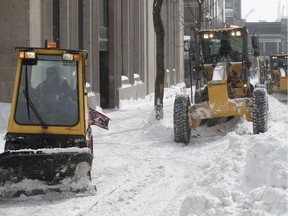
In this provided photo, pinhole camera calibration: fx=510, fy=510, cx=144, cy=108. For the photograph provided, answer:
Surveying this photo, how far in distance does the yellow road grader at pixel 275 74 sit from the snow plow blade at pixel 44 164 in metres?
20.8

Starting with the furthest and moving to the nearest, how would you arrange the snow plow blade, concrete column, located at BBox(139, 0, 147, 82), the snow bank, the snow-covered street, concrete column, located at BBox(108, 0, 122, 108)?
concrete column, located at BBox(139, 0, 147, 82) < concrete column, located at BBox(108, 0, 122, 108) < the snow plow blade < the snow-covered street < the snow bank

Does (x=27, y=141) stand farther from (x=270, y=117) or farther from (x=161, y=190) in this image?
(x=270, y=117)

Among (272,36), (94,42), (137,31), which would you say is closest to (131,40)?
(137,31)

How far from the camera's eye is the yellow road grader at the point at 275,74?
2841 centimetres

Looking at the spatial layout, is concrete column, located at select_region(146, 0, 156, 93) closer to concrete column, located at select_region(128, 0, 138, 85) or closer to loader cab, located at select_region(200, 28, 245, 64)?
concrete column, located at select_region(128, 0, 138, 85)

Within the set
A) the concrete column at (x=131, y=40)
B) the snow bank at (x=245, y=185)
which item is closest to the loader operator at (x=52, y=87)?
the snow bank at (x=245, y=185)

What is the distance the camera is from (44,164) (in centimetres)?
692

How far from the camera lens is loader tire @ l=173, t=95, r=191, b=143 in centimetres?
1200

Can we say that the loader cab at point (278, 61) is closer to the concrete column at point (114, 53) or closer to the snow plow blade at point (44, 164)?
the concrete column at point (114, 53)

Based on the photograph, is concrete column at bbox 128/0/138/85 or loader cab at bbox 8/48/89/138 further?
concrete column at bbox 128/0/138/85

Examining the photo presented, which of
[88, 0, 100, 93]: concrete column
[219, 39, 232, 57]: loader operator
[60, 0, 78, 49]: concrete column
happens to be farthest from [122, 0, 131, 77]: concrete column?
[219, 39, 232, 57]: loader operator

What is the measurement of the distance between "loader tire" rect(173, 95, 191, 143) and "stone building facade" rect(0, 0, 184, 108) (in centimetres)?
533

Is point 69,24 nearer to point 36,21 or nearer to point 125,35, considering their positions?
point 36,21

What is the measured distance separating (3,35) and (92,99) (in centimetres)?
→ 551
